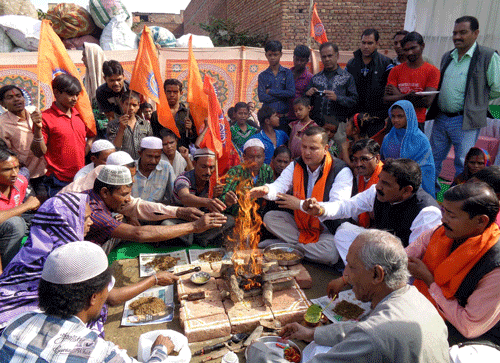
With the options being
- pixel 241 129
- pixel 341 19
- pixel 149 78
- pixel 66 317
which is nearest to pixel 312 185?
pixel 241 129

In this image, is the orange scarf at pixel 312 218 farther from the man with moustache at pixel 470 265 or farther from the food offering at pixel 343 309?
the man with moustache at pixel 470 265

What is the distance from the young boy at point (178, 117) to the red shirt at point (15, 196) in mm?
2514

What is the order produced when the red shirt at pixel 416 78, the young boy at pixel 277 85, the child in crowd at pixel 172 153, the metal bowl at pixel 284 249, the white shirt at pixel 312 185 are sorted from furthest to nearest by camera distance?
the young boy at pixel 277 85 → the red shirt at pixel 416 78 → the child in crowd at pixel 172 153 → the white shirt at pixel 312 185 → the metal bowl at pixel 284 249

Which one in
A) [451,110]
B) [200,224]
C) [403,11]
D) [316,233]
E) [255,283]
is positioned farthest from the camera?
[403,11]

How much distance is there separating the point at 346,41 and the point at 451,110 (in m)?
8.27

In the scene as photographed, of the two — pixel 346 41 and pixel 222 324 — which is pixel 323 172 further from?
pixel 346 41

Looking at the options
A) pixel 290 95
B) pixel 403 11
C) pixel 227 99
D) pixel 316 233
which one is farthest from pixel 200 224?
pixel 403 11

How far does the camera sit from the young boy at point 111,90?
6309 mm

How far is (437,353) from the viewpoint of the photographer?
6.67 ft

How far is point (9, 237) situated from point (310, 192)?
419cm

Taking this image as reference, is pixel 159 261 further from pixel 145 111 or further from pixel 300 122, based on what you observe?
pixel 300 122

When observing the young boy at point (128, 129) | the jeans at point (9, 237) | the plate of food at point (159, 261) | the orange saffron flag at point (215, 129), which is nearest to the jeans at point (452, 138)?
the orange saffron flag at point (215, 129)

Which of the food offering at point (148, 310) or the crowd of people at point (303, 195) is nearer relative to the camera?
the crowd of people at point (303, 195)

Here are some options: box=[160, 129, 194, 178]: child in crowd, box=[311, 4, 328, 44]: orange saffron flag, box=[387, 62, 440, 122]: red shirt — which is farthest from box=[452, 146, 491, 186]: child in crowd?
box=[311, 4, 328, 44]: orange saffron flag
